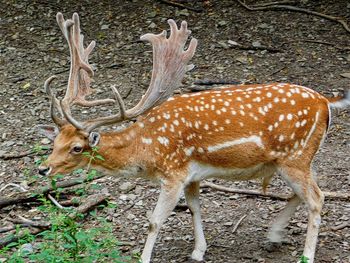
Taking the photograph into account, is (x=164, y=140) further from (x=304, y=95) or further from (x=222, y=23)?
(x=222, y=23)

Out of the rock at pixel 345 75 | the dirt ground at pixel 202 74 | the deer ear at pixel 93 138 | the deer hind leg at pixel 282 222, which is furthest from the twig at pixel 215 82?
the deer ear at pixel 93 138

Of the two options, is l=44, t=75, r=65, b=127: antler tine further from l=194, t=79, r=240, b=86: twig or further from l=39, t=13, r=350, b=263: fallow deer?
l=194, t=79, r=240, b=86: twig

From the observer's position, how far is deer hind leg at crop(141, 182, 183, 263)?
6.55 m

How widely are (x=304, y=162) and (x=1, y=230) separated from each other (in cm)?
273

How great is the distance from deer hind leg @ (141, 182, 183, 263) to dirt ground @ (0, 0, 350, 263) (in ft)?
1.45

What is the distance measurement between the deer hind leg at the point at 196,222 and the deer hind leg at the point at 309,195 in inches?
31.7

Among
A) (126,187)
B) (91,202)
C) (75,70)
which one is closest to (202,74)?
(126,187)

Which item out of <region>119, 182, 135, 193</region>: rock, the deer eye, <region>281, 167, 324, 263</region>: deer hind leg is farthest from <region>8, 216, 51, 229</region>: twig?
<region>281, 167, 324, 263</region>: deer hind leg

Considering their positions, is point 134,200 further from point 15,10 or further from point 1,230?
point 15,10

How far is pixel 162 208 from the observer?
6.57 meters

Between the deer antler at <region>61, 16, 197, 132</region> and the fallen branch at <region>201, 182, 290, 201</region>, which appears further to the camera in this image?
the fallen branch at <region>201, 182, 290, 201</region>

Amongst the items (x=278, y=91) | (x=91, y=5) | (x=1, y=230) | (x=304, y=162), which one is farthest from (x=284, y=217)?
(x=91, y=5)

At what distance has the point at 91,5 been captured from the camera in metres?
12.0

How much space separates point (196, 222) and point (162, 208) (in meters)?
0.52
